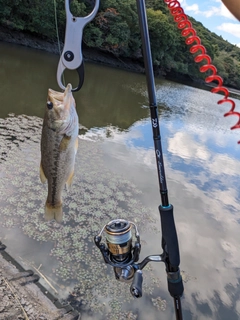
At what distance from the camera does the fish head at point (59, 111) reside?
1.47 meters

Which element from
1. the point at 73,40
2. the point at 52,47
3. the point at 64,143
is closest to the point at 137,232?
the point at 64,143

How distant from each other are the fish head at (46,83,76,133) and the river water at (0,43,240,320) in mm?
1819

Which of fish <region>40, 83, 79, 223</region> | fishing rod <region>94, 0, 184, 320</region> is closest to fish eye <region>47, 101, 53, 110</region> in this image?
fish <region>40, 83, 79, 223</region>

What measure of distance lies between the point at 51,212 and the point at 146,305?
5.34ft

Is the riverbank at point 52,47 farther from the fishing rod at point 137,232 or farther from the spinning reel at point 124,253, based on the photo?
the spinning reel at point 124,253

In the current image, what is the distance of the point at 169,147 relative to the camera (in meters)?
8.03

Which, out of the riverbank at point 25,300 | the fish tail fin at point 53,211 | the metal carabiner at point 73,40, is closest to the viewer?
the metal carabiner at point 73,40

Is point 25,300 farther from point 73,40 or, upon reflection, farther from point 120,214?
point 120,214

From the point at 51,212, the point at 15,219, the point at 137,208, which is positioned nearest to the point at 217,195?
the point at 137,208

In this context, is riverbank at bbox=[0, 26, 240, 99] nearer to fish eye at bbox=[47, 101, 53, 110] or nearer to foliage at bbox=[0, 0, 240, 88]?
foliage at bbox=[0, 0, 240, 88]

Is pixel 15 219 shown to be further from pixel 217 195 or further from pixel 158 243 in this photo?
pixel 217 195

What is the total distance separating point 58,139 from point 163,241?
0.77m

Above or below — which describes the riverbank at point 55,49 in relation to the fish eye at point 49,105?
below

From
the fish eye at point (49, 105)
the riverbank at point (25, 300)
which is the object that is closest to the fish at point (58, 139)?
the fish eye at point (49, 105)
